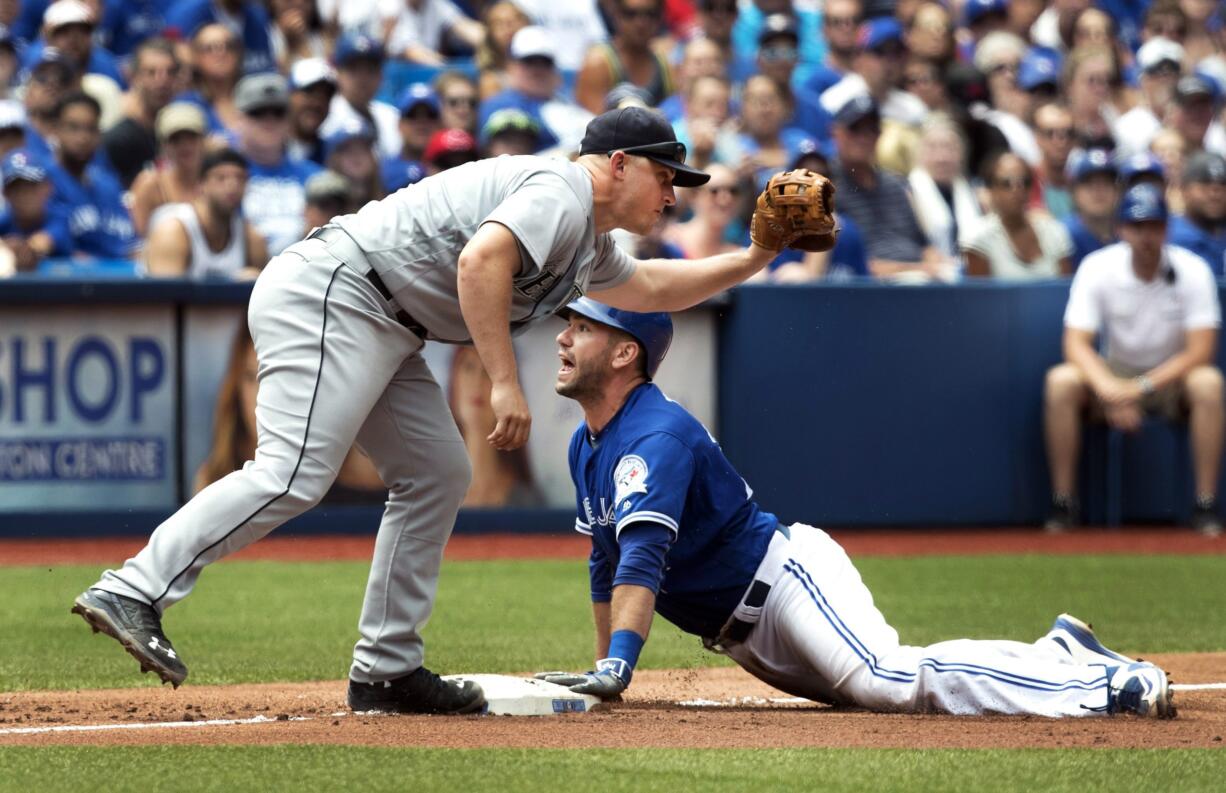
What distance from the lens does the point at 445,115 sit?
12062mm

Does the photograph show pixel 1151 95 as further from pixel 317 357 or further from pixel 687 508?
pixel 317 357

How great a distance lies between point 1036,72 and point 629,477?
1002cm

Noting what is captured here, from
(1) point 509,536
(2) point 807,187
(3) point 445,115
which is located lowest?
(1) point 509,536

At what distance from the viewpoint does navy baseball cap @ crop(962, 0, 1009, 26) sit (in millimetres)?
15359

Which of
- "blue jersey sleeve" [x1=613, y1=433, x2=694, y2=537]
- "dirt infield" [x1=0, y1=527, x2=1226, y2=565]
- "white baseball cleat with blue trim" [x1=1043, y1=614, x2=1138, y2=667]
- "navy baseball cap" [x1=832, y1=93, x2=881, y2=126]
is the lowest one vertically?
"dirt infield" [x1=0, y1=527, x2=1226, y2=565]

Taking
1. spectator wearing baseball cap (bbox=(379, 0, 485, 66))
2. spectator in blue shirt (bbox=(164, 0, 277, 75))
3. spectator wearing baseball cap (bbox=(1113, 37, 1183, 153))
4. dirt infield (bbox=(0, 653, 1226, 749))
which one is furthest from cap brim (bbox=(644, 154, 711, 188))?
spectator wearing baseball cap (bbox=(1113, 37, 1183, 153))

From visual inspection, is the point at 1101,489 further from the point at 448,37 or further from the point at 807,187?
the point at 807,187

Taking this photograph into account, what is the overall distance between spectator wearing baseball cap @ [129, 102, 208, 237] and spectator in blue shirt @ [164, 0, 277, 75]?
6.30ft

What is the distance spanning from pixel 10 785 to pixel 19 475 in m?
6.42

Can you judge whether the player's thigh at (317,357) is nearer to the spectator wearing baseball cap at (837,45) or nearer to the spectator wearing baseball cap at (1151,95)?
the spectator wearing baseball cap at (837,45)

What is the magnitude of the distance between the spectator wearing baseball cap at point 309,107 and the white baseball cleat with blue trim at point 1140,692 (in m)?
7.69

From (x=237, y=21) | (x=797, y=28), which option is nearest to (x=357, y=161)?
(x=237, y=21)

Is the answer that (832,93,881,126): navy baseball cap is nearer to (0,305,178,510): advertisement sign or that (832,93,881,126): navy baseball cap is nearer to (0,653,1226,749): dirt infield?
(0,305,178,510): advertisement sign

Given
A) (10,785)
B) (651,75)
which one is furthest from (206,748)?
(651,75)
